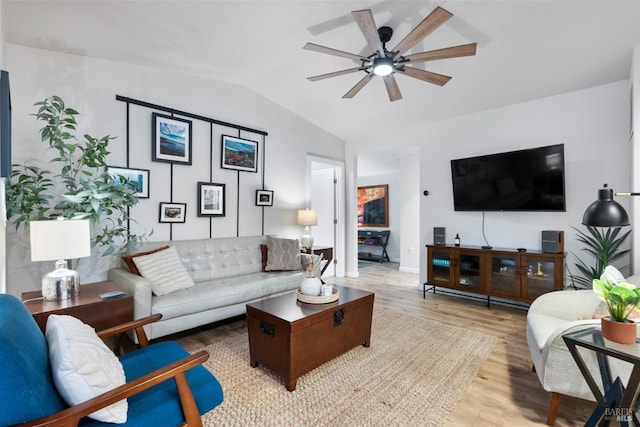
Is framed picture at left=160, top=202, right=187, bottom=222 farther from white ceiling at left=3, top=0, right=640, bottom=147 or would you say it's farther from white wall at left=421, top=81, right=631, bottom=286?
white wall at left=421, top=81, right=631, bottom=286

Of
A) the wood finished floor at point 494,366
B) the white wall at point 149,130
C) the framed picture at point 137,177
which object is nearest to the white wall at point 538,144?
the wood finished floor at point 494,366

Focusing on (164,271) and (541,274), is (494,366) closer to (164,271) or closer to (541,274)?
(541,274)

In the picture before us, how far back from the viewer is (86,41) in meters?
2.68

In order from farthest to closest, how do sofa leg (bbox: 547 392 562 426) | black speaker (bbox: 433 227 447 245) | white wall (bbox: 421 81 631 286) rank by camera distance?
black speaker (bbox: 433 227 447 245), white wall (bbox: 421 81 631 286), sofa leg (bbox: 547 392 562 426)

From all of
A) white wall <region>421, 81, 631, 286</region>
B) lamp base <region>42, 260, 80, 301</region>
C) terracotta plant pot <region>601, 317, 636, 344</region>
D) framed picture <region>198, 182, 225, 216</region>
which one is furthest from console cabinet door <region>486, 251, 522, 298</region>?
lamp base <region>42, 260, 80, 301</region>

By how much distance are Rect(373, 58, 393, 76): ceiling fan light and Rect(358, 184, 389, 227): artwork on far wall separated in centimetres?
511

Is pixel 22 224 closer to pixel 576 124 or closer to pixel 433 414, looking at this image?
pixel 433 414

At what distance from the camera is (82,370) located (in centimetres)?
108

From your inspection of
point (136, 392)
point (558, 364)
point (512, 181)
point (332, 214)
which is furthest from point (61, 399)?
point (332, 214)

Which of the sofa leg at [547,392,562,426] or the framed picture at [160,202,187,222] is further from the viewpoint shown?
the framed picture at [160,202,187,222]

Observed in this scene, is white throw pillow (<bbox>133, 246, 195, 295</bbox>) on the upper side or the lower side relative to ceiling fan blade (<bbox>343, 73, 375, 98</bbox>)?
lower

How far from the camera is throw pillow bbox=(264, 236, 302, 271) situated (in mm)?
3750

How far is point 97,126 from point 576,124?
510 cm

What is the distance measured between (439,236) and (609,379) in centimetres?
284
